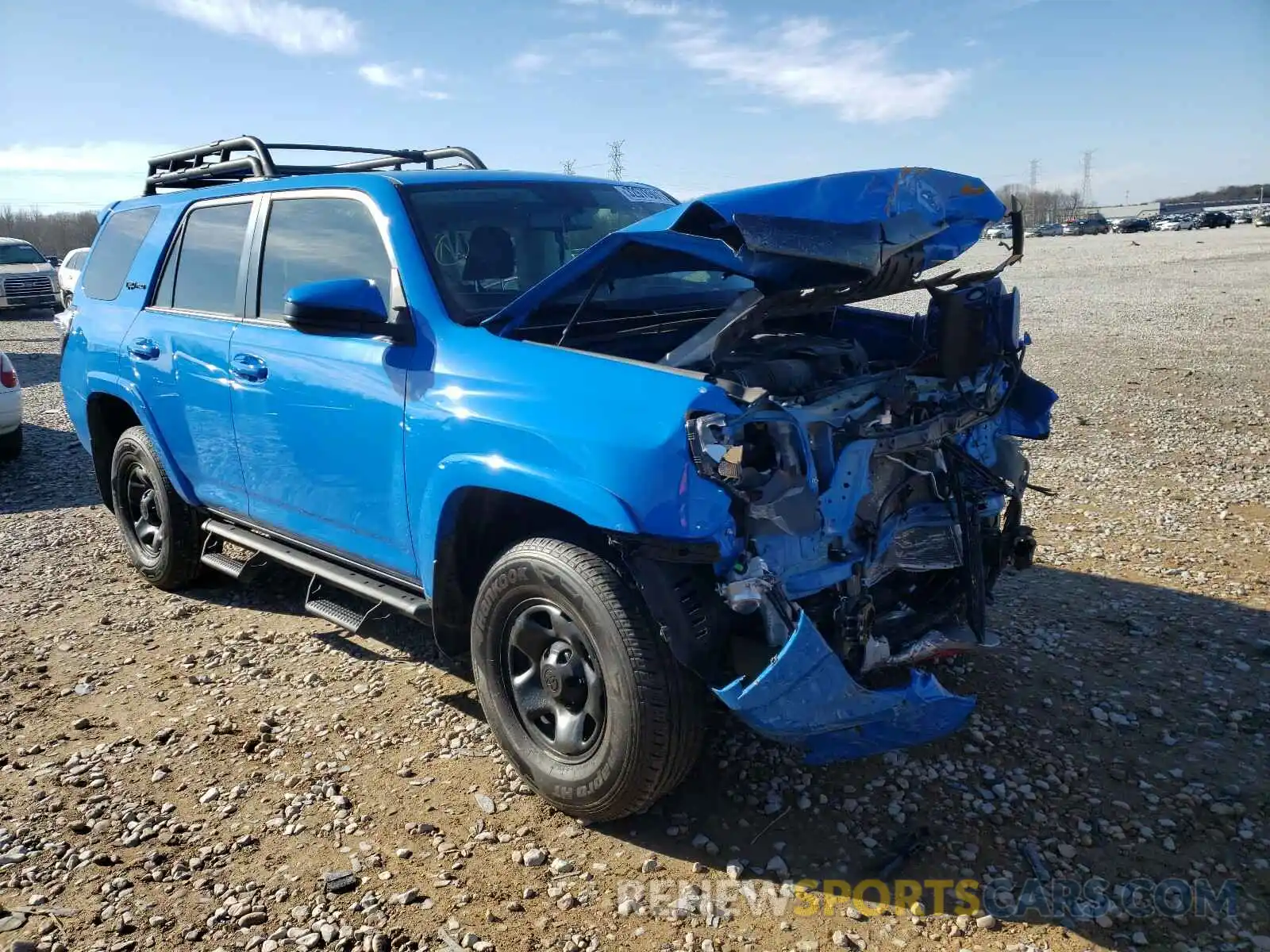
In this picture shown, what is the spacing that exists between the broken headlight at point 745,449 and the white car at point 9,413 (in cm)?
840

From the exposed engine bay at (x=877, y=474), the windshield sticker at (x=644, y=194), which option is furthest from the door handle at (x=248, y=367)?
the exposed engine bay at (x=877, y=474)

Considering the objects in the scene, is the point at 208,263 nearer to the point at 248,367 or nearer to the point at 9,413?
the point at 248,367

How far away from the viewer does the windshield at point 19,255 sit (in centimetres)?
2283

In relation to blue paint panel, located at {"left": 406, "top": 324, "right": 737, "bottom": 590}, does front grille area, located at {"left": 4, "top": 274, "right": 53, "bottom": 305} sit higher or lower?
higher

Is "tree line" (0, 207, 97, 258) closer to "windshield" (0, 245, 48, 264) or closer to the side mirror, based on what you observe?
"windshield" (0, 245, 48, 264)

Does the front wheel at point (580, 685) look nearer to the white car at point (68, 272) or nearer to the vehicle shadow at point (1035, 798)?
the vehicle shadow at point (1035, 798)

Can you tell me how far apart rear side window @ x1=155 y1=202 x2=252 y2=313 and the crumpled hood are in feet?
6.46

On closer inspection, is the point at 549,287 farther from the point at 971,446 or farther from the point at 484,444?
the point at 971,446

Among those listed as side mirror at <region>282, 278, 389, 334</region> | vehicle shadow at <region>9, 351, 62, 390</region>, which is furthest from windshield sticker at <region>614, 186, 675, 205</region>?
vehicle shadow at <region>9, 351, 62, 390</region>

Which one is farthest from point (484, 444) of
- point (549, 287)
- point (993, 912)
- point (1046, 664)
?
point (1046, 664)

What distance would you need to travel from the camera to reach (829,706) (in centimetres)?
265

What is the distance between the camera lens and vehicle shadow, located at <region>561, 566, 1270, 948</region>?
2.76m

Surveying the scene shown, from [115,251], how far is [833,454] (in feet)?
15.7

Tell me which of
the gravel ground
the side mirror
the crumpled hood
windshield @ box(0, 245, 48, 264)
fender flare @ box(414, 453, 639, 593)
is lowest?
the gravel ground
